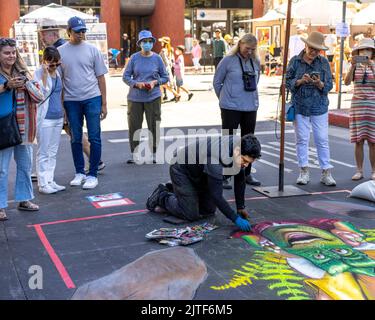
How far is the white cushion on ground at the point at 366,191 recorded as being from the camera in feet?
20.7

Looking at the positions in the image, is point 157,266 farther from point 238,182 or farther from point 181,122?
point 181,122

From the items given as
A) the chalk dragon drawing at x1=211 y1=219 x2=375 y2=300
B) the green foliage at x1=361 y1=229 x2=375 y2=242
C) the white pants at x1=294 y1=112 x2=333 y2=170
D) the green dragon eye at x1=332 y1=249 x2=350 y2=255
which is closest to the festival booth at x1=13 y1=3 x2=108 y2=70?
the white pants at x1=294 y1=112 x2=333 y2=170

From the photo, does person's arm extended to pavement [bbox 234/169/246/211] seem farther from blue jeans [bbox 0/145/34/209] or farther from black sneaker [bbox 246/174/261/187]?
blue jeans [bbox 0/145/34/209]

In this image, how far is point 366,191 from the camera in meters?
6.37

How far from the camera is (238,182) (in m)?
5.43

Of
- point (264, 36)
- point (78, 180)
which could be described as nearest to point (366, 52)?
point (78, 180)

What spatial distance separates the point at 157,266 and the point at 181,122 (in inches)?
316

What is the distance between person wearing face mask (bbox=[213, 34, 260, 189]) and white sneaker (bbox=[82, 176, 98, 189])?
5.10 ft

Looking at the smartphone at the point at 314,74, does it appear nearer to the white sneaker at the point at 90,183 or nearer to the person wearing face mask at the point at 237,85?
the person wearing face mask at the point at 237,85

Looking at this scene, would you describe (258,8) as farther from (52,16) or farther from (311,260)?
(311,260)

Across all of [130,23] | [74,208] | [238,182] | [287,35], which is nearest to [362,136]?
[287,35]

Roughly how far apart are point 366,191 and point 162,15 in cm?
2433

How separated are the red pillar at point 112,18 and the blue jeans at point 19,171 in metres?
23.4

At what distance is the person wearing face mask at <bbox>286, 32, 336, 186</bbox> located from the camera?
6.85 metres
